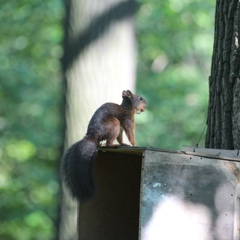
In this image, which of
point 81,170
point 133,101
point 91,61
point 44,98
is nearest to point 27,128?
point 44,98

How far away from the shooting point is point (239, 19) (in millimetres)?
3873

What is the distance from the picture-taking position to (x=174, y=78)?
12547 millimetres

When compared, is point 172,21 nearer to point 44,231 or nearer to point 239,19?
point 44,231

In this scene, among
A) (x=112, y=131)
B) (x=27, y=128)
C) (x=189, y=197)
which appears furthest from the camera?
(x=27, y=128)

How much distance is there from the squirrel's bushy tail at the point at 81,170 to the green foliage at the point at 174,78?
7999mm

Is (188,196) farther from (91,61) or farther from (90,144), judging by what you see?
(91,61)

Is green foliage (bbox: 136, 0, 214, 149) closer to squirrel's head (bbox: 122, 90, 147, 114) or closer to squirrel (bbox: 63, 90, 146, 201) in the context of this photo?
squirrel's head (bbox: 122, 90, 147, 114)

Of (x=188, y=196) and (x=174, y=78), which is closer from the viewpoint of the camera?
(x=188, y=196)

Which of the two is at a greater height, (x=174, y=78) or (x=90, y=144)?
(x=174, y=78)

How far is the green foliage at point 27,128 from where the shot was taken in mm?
11641

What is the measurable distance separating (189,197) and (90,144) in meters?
0.84

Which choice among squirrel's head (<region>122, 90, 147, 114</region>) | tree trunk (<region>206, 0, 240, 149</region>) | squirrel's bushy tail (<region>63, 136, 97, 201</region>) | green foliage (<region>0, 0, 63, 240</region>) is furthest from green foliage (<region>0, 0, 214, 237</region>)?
squirrel's bushy tail (<region>63, 136, 97, 201</region>)

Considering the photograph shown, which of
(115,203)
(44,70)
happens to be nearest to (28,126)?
(44,70)

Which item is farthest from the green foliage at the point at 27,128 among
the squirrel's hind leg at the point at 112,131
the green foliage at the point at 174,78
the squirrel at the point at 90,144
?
the squirrel's hind leg at the point at 112,131
